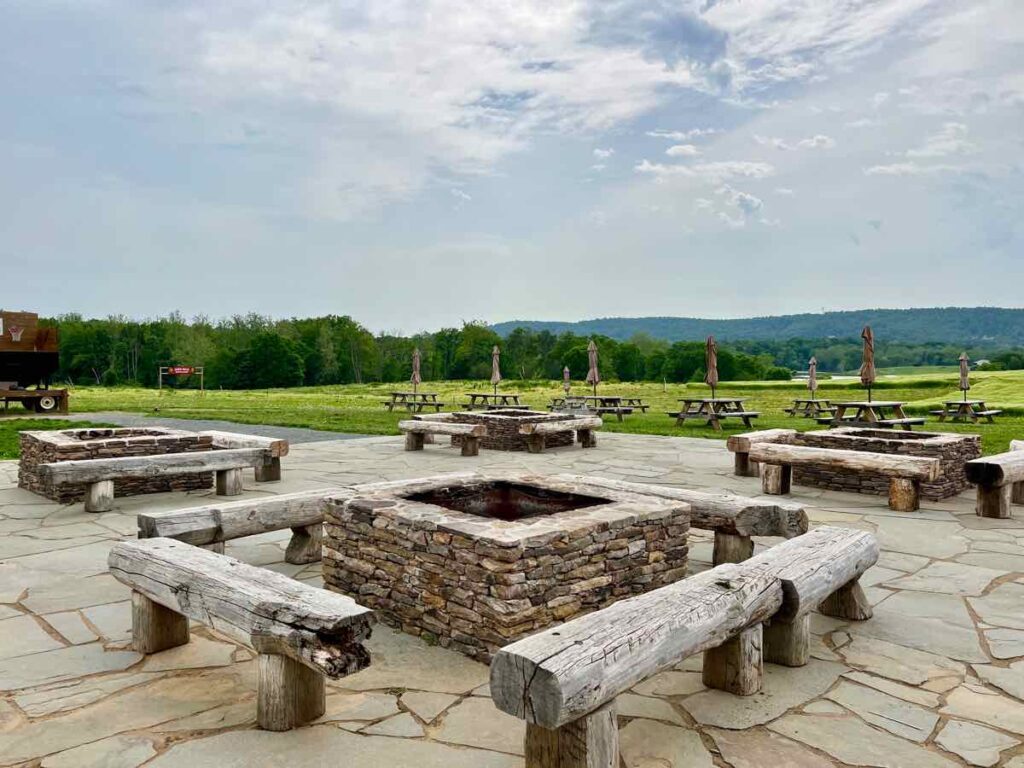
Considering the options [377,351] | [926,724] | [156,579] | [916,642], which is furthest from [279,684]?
[377,351]

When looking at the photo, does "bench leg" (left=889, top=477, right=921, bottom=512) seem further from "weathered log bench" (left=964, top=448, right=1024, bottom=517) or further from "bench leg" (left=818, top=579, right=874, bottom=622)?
"bench leg" (left=818, top=579, right=874, bottom=622)

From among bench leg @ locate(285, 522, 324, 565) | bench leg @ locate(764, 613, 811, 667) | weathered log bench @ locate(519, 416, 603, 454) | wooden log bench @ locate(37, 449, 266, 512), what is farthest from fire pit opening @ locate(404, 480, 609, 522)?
weathered log bench @ locate(519, 416, 603, 454)

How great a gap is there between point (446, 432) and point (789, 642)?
330 inches

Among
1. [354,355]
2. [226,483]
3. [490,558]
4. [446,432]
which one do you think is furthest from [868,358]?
Result: [354,355]

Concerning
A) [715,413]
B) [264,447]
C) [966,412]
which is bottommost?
[966,412]

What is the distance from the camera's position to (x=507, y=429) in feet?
40.6

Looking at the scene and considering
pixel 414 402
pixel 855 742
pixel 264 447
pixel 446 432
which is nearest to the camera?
pixel 855 742

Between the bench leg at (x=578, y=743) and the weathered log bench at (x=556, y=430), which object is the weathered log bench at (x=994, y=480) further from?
the weathered log bench at (x=556, y=430)

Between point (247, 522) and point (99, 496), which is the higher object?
point (247, 522)

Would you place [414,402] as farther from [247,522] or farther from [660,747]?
[660,747]

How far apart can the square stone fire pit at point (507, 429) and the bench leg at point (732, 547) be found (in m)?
6.99

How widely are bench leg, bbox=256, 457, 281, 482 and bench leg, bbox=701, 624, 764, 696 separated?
6420 millimetres

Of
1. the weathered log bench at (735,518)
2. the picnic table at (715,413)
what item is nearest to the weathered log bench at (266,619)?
the weathered log bench at (735,518)

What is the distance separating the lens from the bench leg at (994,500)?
671 cm
